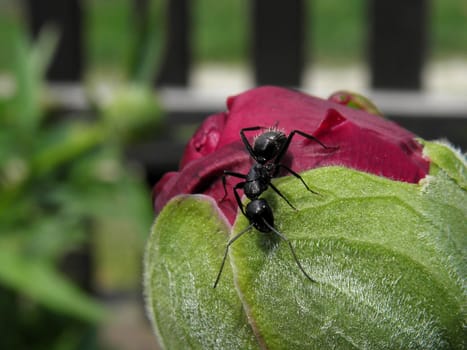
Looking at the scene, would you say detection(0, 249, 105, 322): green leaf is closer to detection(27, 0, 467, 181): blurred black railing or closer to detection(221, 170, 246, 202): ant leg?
detection(221, 170, 246, 202): ant leg

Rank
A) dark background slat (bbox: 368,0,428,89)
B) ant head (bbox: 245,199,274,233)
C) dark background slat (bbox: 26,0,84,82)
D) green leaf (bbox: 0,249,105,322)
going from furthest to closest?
1. dark background slat (bbox: 26,0,84,82)
2. dark background slat (bbox: 368,0,428,89)
3. green leaf (bbox: 0,249,105,322)
4. ant head (bbox: 245,199,274,233)

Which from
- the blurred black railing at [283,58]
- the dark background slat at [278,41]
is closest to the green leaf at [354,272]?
the blurred black railing at [283,58]

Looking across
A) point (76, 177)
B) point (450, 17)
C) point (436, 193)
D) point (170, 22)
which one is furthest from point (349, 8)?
point (436, 193)

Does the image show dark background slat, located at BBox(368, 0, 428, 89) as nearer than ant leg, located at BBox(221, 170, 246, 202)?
No

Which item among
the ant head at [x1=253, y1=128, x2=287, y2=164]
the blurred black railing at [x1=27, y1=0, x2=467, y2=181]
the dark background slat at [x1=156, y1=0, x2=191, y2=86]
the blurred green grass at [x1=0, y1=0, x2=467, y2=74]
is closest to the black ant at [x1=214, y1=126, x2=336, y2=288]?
the ant head at [x1=253, y1=128, x2=287, y2=164]

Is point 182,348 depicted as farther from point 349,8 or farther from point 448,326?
point 349,8

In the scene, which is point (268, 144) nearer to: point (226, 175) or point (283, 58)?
point (226, 175)

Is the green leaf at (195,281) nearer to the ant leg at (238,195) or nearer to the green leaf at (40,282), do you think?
the ant leg at (238,195)
